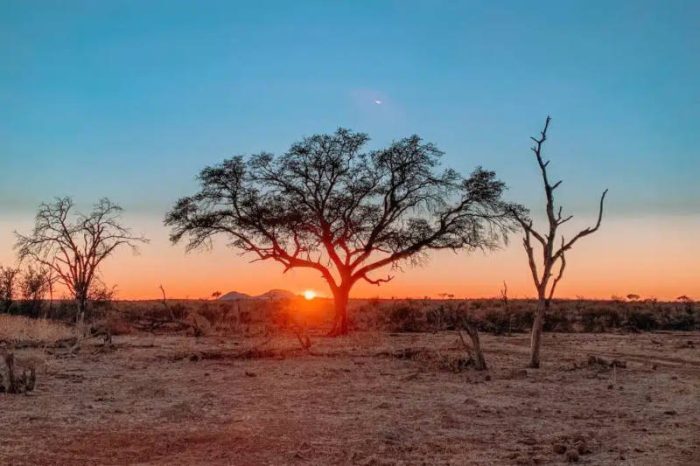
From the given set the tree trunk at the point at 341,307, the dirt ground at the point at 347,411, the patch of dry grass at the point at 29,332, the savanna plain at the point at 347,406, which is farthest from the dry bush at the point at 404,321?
the dirt ground at the point at 347,411

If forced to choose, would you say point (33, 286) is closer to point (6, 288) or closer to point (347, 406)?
point (6, 288)

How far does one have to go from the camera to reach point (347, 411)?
10328 millimetres

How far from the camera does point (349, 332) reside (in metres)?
28.2

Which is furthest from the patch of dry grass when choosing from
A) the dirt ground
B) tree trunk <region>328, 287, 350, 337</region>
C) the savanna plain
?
tree trunk <region>328, 287, 350, 337</region>

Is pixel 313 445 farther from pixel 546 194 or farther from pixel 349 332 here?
pixel 349 332

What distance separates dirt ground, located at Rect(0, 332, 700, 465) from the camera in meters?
7.79

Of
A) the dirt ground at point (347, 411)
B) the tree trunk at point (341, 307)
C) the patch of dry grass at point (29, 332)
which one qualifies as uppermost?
the tree trunk at point (341, 307)

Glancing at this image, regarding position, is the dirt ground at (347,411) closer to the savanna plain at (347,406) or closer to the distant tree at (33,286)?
the savanna plain at (347,406)

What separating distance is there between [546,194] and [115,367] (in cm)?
1124

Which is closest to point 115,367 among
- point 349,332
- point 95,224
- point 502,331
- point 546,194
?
point 546,194

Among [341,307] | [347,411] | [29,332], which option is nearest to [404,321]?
[341,307]

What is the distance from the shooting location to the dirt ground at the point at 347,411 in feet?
25.6

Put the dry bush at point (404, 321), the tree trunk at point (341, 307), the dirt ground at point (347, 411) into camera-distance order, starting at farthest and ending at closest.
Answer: the dry bush at point (404, 321) → the tree trunk at point (341, 307) → the dirt ground at point (347, 411)

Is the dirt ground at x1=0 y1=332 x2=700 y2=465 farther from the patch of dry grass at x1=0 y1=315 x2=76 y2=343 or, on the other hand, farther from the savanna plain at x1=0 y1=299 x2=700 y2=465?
the patch of dry grass at x1=0 y1=315 x2=76 y2=343
